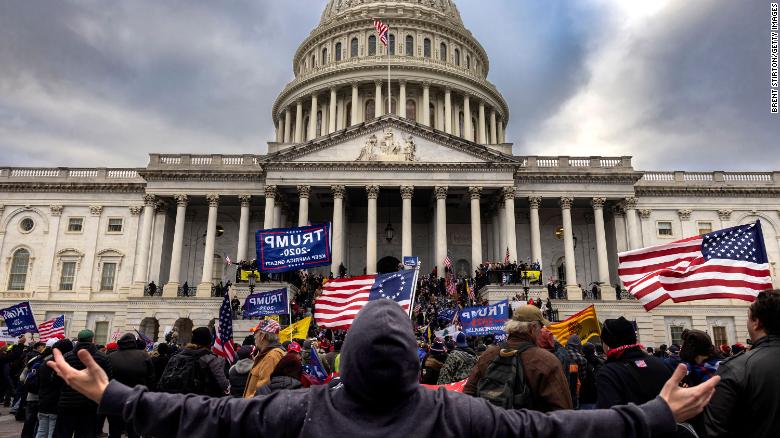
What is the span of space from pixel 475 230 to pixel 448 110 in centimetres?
2302

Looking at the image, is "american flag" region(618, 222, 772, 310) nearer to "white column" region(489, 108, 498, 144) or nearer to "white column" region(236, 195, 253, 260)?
"white column" region(236, 195, 253, 260)

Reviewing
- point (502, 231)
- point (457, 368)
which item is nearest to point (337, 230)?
point (502, 231)

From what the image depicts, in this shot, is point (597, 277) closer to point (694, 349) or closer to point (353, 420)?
point (694, 349)

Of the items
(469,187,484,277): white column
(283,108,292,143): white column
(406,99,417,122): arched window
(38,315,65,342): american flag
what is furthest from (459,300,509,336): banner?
(283,108,292,143): white column

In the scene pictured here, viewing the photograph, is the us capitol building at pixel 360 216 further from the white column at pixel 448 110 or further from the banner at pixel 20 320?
the banner at pixel 20 320

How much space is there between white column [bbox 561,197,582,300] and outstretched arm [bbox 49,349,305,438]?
38.0 metres

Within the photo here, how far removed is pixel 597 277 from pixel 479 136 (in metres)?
21.6

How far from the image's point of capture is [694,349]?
6172 mm

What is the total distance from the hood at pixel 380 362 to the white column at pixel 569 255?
3795 cm

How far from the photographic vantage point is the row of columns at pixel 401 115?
58031 mm

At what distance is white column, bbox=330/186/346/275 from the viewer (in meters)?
37.8

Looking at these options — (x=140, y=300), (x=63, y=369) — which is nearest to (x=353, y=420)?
(x=63, y=369)

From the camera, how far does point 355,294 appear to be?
14.6 m

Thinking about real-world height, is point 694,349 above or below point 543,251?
below
